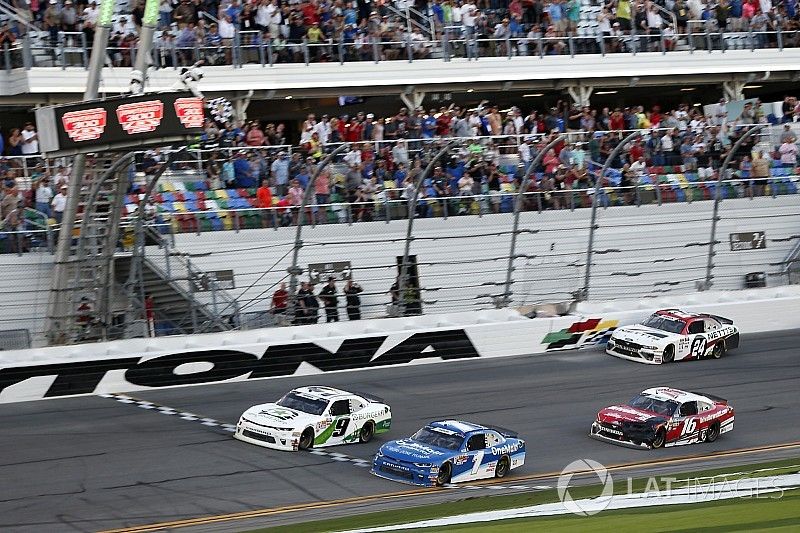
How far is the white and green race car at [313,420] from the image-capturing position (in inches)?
777

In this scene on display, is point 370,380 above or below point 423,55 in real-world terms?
below

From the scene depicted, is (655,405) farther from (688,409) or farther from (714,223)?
(714,223)

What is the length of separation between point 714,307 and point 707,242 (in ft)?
4.91

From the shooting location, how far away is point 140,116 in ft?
68.8

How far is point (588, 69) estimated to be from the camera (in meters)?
35.8

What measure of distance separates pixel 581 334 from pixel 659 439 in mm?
6791

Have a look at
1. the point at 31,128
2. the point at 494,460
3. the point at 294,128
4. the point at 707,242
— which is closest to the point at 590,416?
the point at 494,460

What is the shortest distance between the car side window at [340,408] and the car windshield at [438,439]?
4.97 feet

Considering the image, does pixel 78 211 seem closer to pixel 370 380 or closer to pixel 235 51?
pixel 370 380

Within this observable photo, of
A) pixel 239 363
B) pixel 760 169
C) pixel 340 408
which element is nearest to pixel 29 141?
pixel 239 363

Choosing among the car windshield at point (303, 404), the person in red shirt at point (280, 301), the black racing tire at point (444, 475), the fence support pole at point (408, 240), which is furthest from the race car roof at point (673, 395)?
the person in red shirt at point (280, 301)

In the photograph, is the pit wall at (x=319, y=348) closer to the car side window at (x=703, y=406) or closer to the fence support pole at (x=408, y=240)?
the fence support pole at (x=408, y=240)

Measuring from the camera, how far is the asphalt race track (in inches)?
666

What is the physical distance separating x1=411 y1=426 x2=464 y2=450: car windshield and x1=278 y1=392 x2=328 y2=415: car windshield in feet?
5.73
